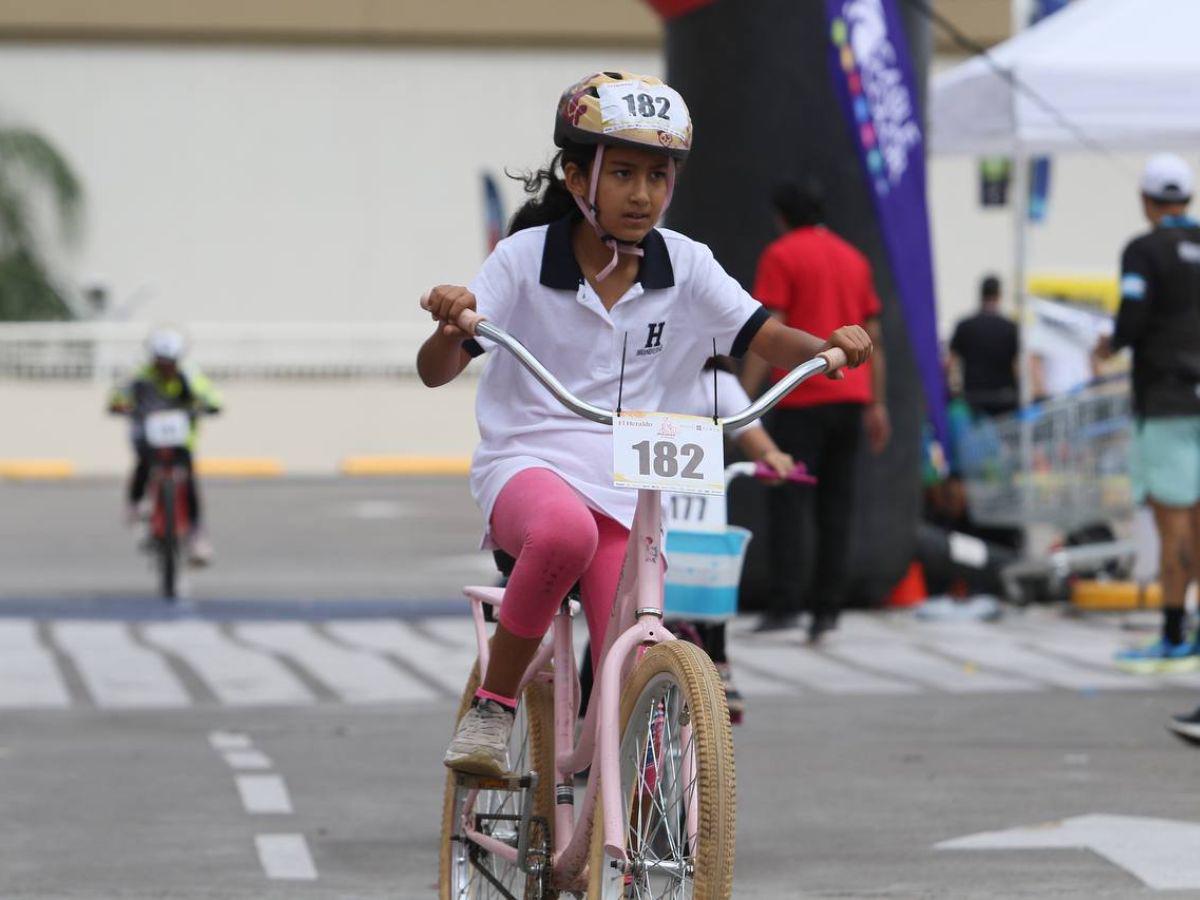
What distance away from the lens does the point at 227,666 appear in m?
10.9

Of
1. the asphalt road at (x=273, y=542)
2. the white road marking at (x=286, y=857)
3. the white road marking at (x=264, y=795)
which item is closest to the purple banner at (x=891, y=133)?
the asphalt road at (x=273, y=542)

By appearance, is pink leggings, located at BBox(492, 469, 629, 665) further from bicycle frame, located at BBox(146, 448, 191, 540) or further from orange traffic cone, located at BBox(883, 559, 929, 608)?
bicycle frame, located at BBox(146, 448, 191, 540)

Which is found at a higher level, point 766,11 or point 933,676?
point 766,11

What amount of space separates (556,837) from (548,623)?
0.43 m

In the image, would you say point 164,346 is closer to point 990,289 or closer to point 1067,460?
point 1067,460

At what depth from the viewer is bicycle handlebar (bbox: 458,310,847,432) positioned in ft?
15.4

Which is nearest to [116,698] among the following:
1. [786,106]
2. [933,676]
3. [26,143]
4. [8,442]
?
[933,676]

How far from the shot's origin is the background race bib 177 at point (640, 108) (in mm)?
4934

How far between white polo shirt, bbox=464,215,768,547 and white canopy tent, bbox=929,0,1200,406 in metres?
7.50

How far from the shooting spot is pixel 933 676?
34.8 feet

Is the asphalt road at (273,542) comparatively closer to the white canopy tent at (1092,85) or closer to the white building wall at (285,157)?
the white canopy tent at (1092,85)

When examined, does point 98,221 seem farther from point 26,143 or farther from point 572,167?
point 572,167

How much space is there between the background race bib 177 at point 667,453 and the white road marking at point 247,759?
3822 mm

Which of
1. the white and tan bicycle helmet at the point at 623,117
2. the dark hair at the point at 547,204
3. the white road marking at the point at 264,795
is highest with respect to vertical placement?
the white and tan bicycle helmet at the point at 623,117
